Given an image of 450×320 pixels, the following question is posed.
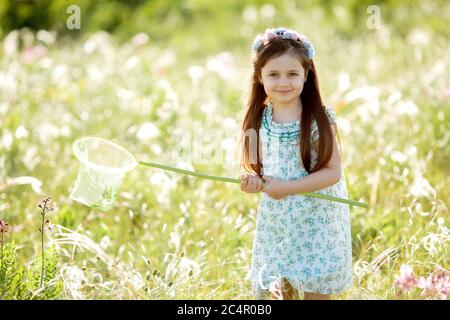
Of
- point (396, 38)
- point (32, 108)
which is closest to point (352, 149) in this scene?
point (32, 108)

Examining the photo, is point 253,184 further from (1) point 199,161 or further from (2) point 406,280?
(1) point 199,161

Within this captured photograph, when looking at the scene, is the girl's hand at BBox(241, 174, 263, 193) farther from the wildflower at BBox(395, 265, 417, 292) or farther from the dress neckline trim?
the wildflower at BBox(395, 265, 417, 292)

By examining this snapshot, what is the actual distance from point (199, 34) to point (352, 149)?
5558 millimetres

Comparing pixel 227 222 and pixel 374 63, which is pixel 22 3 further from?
pixel 227 222

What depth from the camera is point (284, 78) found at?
2832 millimetres

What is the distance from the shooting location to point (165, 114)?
4797mm

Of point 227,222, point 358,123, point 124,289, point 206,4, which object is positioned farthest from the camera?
point 206,4

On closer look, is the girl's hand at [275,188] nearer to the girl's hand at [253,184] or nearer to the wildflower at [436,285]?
the girl's hand at [253,184]

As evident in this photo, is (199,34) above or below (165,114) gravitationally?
above

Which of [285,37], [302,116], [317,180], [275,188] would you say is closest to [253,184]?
[275,188]

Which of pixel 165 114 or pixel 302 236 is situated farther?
pixel 165 114

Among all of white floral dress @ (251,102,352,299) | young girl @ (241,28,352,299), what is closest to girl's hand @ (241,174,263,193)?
young girl @ (241,28,352,299)

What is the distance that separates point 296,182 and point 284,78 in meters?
0.36

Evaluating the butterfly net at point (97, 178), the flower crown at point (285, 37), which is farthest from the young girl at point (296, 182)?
the butterfly net at point (97, 178)
